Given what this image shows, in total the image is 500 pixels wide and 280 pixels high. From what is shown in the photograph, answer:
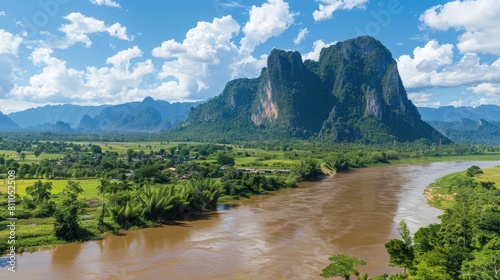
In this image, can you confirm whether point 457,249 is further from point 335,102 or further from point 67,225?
point 335,102

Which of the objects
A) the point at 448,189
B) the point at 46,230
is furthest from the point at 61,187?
the point at 448,189

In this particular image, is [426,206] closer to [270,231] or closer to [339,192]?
[339,192]

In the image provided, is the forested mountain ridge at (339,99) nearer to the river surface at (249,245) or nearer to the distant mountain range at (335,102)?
the distant mountain range at (335,102)

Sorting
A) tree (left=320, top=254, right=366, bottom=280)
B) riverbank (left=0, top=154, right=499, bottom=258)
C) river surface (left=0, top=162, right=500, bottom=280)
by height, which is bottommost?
river surface (left=0, top=162, right=500, bottom=280)

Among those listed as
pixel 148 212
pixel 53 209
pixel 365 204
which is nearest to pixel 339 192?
pixel 365 204

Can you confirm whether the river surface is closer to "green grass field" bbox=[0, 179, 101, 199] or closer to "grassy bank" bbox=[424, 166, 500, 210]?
"grassy bank" bbox=[424, 166, 500, 210]

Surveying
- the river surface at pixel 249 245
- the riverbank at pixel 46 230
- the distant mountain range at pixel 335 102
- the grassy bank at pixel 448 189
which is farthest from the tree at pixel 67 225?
the distant mountain range at pixel 335 102

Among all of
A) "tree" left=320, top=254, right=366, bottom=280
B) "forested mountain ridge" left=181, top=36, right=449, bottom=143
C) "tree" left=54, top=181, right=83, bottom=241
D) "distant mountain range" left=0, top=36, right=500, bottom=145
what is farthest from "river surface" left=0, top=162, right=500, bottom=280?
"distant mountain range" left=0, top=36, right=500, bottom=145
